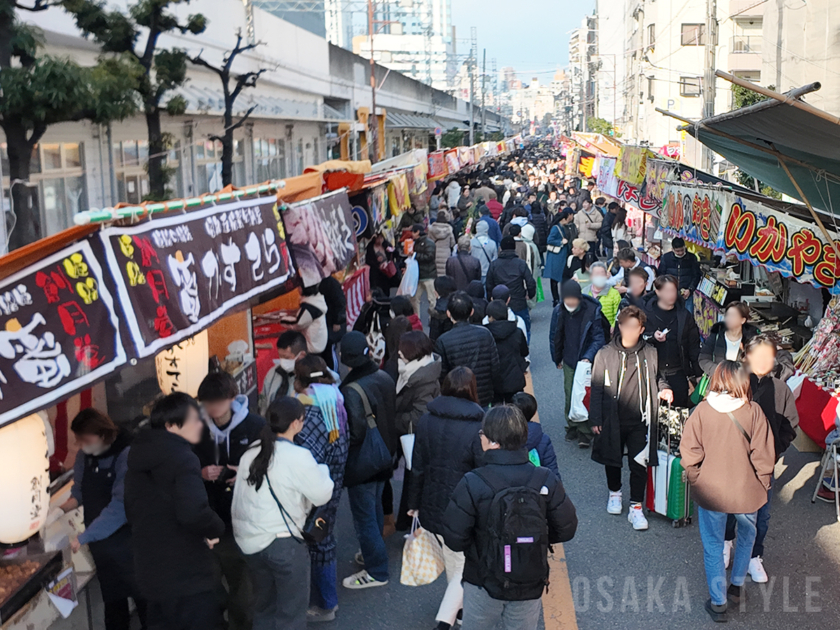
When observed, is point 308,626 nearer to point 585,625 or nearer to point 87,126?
point 585,625

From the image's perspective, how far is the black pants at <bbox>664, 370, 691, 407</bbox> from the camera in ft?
25.3

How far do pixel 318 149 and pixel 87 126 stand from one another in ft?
53.2

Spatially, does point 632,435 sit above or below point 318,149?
below

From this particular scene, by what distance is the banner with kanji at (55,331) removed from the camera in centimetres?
326

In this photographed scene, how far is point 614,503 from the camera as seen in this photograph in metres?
6.89

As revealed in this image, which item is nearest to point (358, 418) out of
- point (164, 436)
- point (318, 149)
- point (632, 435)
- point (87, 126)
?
point (164, 436)

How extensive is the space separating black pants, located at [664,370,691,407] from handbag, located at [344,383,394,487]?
10.6ft

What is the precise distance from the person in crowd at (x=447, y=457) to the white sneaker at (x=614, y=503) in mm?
2193

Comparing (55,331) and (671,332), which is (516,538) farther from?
(671,332)

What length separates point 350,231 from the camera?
9.56 meters

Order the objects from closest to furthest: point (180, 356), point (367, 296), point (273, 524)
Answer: point (273, 524), point (180, 356), point (367, 296)

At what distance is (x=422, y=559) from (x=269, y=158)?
17.6 meters

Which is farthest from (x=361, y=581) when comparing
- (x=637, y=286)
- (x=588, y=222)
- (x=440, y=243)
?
(x=588, y=222)

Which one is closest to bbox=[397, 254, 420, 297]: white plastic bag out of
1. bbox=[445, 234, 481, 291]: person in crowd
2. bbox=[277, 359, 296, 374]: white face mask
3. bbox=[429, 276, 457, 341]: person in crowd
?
bbox=[445, 234, 481, 291]: person in crowd
